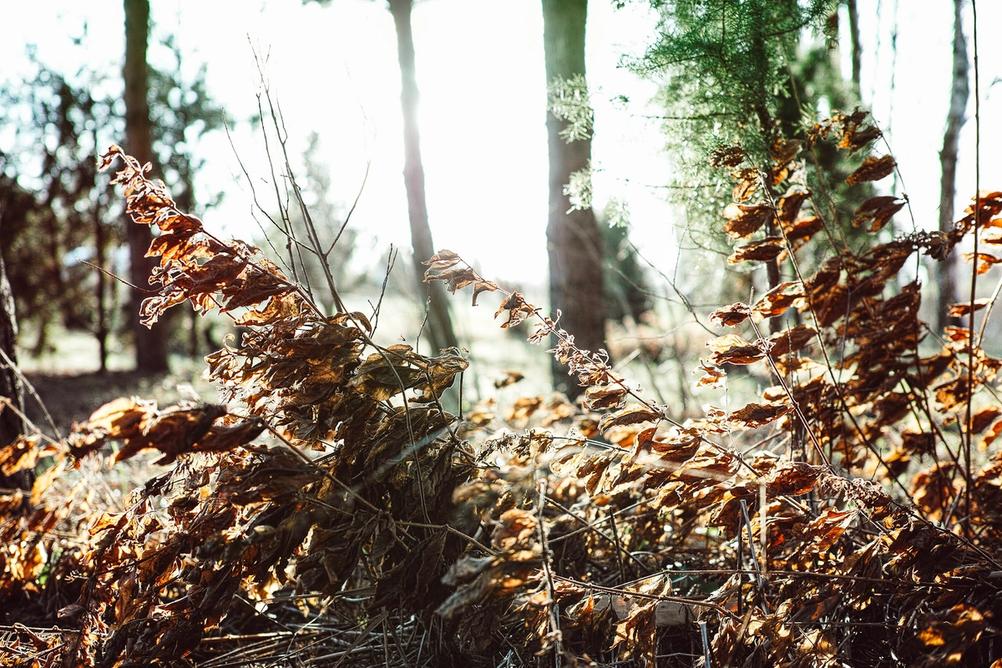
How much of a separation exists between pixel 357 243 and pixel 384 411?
12.1 meters

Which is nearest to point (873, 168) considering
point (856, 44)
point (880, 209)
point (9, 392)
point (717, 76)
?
point (880, 209)

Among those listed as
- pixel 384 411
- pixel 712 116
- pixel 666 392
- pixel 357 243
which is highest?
pixel 357 243

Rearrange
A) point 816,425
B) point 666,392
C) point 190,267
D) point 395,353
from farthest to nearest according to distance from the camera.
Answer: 1. point 666,392
2. point 816,425
3. point 395,353
4. point 190,267

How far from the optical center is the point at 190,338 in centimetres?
1413

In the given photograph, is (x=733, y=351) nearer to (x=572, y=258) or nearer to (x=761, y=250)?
(x=761, y=250)

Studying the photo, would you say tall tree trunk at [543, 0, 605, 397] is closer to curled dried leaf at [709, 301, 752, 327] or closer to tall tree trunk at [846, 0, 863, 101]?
curled dried leaf at [709, 301, 752, 327]

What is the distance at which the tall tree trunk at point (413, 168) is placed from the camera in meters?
5.61

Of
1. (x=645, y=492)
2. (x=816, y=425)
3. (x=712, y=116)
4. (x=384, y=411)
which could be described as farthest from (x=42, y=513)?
(x=712, y=116)

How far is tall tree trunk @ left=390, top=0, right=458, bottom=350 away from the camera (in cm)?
561

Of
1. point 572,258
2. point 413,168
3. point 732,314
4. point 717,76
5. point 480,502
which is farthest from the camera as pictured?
point 413,168

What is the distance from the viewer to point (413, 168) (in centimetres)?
577

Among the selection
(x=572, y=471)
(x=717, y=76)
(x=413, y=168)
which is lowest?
(x=572, y=471)

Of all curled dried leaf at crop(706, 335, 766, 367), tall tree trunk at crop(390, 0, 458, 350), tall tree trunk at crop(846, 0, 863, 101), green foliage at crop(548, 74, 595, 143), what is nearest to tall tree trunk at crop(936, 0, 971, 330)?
tall tree trunk at crop(846, 0, 863, 101)

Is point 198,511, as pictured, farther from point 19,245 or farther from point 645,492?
point 19,245
